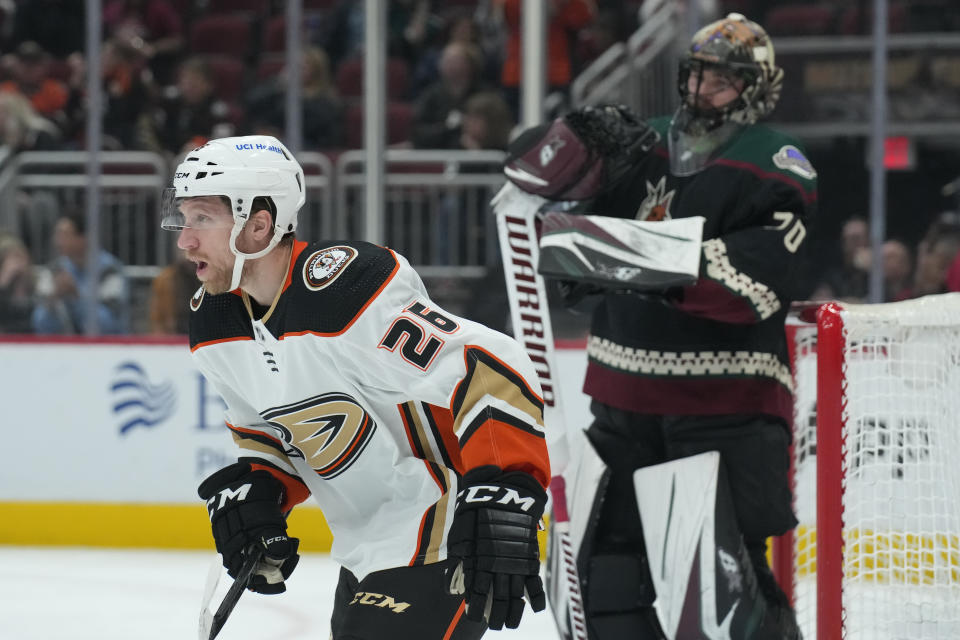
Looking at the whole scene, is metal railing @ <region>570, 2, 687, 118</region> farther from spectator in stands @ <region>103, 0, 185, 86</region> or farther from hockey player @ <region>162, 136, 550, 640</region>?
hockey player @ <region>162, 136, 550, 640</region>

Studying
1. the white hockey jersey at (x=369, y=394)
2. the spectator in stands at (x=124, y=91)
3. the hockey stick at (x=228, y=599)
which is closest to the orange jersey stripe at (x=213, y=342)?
the white hockey jersey at (x=369, y=394)

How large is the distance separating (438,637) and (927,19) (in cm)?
409

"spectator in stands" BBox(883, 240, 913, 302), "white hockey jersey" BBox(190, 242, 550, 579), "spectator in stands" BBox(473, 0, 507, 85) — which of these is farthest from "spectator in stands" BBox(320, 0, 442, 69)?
"white hockey jersey" BBox(190, 242, 550, 579)

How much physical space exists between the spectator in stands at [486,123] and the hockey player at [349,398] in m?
3.18

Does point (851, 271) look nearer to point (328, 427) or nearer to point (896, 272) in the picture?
point (896, 272)

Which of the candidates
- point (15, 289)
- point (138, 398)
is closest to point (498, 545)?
point (138, 398)

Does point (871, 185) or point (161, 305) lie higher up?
point (871, 185)

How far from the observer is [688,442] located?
7.31 ft

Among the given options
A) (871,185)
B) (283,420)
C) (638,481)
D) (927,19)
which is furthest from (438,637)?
(927,19)

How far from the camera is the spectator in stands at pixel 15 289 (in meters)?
4.88

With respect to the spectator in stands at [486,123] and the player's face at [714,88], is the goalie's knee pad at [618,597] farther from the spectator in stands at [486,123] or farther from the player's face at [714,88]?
the spectator in stands at [486,123]

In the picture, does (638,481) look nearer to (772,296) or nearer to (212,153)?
(772,296)

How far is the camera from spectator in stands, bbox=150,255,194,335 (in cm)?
476

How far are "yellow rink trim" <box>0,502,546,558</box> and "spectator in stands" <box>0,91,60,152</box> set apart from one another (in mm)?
1534
